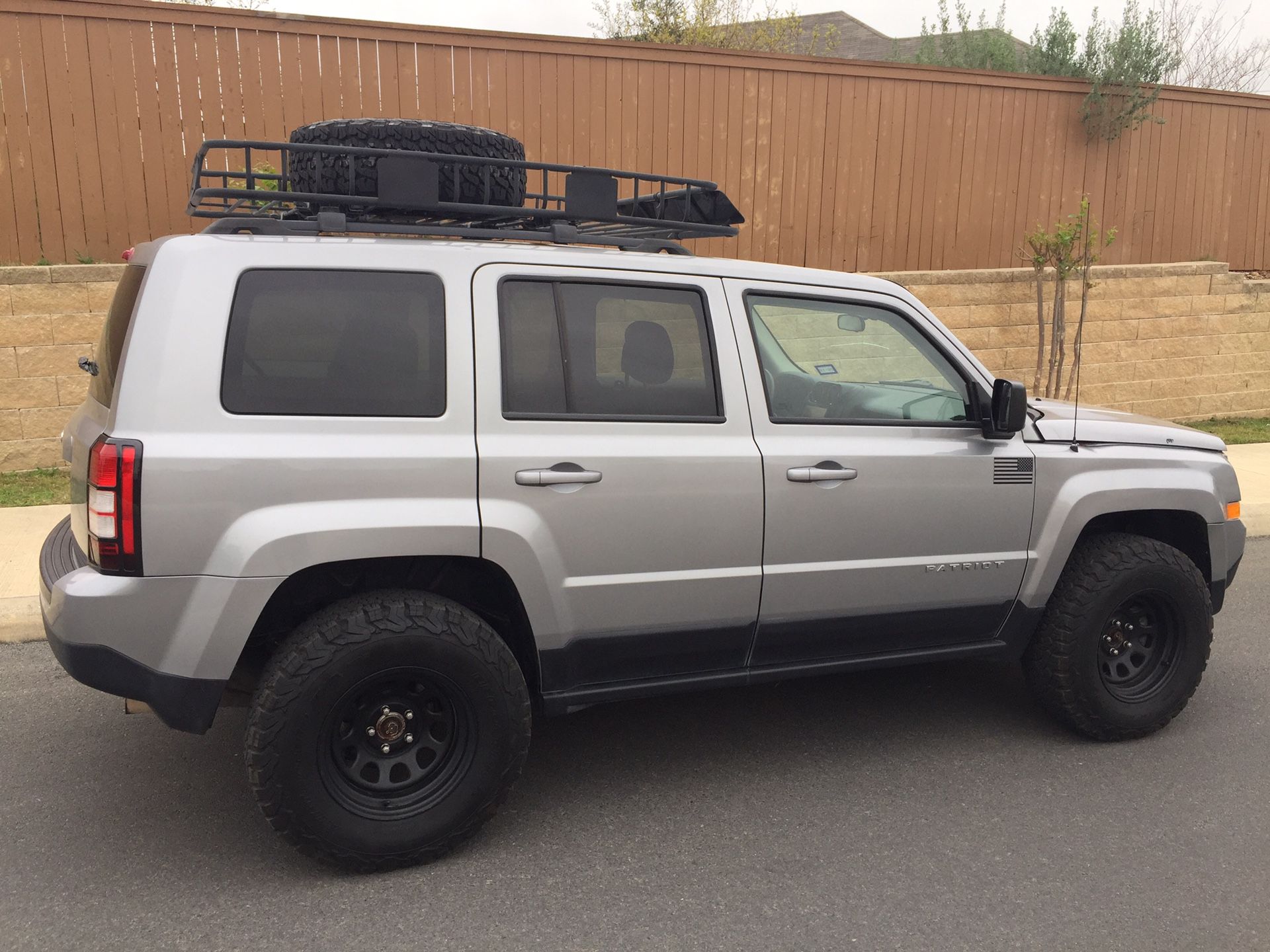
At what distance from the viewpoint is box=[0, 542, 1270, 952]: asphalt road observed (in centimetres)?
298

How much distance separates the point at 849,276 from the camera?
399 centimetres

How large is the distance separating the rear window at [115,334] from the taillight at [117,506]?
26cm

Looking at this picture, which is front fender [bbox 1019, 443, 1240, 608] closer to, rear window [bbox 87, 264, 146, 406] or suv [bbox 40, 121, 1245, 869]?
suv [bbox 40, 121, 1245, 869]

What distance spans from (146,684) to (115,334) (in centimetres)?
110

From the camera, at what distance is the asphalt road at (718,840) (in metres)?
2.98

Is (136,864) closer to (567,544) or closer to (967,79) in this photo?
(567,544)

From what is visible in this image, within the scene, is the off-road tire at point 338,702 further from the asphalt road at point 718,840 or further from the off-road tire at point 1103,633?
the off-road tire at point 1103,633

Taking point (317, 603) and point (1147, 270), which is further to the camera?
point (1147, 270)

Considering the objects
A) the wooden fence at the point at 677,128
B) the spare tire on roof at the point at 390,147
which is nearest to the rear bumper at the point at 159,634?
the spare tire on roof at the point at 390,147

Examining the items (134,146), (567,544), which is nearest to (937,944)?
(567,544)

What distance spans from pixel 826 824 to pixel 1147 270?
9.85 meters

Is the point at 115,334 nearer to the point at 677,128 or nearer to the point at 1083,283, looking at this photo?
the point at 677,128

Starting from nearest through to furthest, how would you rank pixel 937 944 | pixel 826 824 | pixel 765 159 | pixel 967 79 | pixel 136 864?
1. pixel 937 944
2. pixel 136 864
3. pixel 826 824
4. pixel 765 159
5. pixel 967 79

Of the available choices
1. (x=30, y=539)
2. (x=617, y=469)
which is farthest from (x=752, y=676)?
(x=30, y=539)
